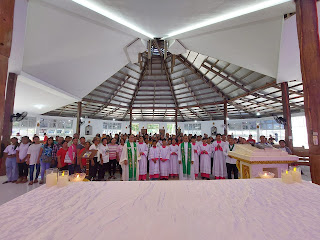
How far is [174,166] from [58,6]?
616 cm

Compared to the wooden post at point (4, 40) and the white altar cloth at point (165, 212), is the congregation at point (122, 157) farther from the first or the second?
the white altar cloth at point (165, 212)

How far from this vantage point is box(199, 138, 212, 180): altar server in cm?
633

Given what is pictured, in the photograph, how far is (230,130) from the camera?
17.9 metres

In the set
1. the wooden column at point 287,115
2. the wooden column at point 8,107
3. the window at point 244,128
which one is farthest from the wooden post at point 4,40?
the window at point 244,128

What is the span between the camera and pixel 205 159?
21.0 feet

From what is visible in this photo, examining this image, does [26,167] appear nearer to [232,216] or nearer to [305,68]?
[232,216]

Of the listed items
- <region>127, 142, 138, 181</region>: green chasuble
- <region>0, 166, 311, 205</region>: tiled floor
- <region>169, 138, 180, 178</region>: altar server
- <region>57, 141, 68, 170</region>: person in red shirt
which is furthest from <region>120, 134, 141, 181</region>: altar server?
<region>0, 166, 311, 205</region>: tiled floor

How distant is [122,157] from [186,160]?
96.5 inches

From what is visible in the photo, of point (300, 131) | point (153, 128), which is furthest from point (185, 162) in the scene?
point (153, 128)

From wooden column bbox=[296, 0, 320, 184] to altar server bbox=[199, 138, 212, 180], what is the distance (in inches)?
134

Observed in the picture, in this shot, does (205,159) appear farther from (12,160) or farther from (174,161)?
(12,160)

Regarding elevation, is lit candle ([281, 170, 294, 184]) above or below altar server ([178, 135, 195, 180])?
above

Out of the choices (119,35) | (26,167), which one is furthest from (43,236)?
(26,167)

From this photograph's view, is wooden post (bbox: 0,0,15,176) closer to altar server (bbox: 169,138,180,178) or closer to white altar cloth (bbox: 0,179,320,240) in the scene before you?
white altar cloth (bbox: 0,179,320,240)
